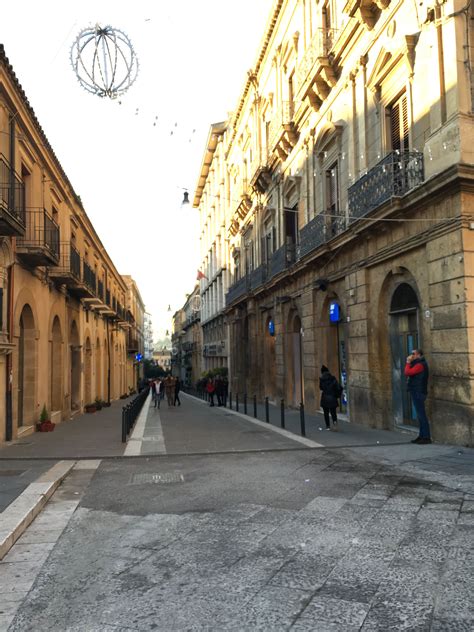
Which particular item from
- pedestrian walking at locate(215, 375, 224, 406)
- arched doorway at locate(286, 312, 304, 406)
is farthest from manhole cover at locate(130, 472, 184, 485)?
pedestrian walking at locate(215, 375, 224, 406)

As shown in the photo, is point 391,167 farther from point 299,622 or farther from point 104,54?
point 299,622

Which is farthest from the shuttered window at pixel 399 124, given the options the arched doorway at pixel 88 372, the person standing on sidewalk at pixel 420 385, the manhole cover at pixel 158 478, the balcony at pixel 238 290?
the arched doorway at pixel 88 372

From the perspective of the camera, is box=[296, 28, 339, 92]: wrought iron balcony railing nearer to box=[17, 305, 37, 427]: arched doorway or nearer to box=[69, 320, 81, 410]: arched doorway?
box=[17, 305, 37, 427]: arched doorway

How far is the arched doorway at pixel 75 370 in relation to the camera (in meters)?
22.4

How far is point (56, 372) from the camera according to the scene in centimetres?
1898

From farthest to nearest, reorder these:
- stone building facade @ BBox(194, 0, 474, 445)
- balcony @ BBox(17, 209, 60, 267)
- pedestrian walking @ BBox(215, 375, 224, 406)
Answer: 1. pedestrian walking @ BBox(215, 375, 224, 406)
2. balcony @ BBox(17, 209, 60, 267)
3. stone building facade @ BBox(194, 0, 474, 445)

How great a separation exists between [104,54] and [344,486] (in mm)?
6733

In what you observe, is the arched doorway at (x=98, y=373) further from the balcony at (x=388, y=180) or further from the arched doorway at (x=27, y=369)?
the balcony at (x=388, y=180)

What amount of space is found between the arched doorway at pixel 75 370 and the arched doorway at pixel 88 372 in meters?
1.85

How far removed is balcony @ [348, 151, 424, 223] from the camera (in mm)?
11242

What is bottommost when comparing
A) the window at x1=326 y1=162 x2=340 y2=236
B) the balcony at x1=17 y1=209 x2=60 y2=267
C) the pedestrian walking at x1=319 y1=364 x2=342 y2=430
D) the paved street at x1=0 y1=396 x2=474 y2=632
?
the paved street at x1=0 y1=396 x2=474 y2=632

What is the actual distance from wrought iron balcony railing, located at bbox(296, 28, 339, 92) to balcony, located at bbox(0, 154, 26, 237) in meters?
9.10

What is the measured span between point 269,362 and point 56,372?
10.4 metres

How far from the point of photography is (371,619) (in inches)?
138
